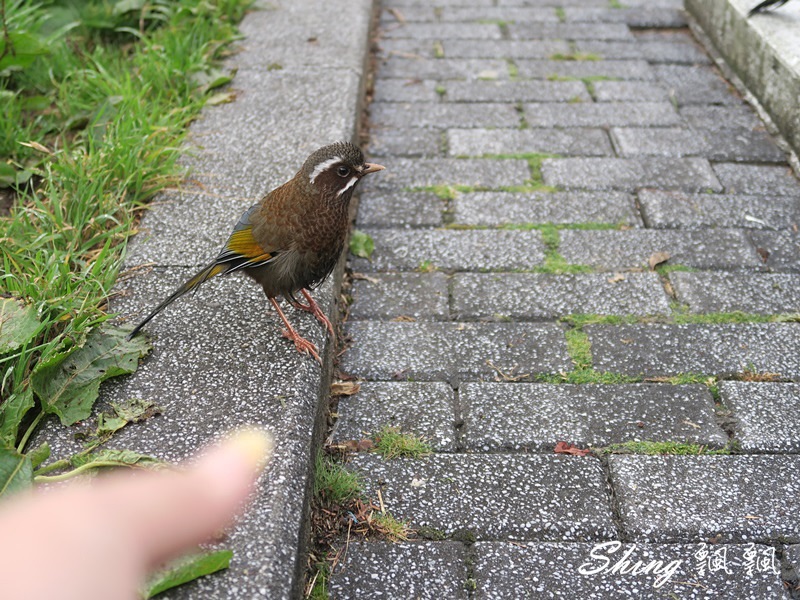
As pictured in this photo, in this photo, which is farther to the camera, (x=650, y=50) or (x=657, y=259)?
(x=650, y=50)

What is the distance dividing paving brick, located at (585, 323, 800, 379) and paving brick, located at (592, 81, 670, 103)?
2.34 m

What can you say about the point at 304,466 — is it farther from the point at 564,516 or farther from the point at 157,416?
the point at 564,516

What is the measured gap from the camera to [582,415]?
2.86m

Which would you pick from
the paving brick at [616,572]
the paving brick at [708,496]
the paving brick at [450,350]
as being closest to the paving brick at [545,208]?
the paving brick at [450,350]

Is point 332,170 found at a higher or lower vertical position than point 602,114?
higher

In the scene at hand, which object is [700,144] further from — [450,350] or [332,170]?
[332,170]

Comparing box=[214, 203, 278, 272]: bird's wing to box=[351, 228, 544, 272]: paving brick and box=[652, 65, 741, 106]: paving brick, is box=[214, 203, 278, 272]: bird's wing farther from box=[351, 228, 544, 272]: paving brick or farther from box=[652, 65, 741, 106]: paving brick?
box=[652, 65, 741, 106]: paving brick

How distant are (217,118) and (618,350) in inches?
99.0

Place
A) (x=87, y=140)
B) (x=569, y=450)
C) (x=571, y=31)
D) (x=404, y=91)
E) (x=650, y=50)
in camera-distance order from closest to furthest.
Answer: (x=569, y=450) < (x=87, y=140) < (x=404, y=91) < (x=650, y=50) < (x=571, y=31)

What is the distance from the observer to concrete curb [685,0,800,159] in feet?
14.8

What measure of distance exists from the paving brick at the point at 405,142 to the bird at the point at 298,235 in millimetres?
1731

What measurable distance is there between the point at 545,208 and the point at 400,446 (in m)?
1.83

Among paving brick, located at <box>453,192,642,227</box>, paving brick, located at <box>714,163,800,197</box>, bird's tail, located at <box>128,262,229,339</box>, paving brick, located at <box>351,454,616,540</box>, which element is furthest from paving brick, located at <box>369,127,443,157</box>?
paving brick, located at <box>351,454,616,540</box>

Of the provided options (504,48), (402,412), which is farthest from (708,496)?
(504,48)
